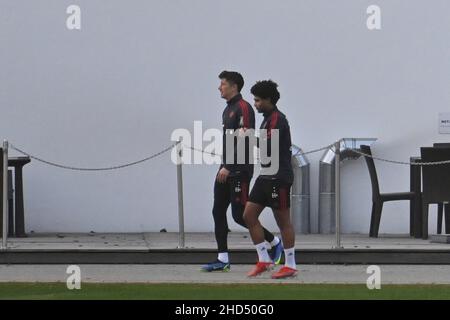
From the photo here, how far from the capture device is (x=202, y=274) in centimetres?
1366

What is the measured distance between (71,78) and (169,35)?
1362 millimetres

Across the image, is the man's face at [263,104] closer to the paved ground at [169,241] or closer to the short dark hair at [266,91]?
the short dark hair at [266,91]

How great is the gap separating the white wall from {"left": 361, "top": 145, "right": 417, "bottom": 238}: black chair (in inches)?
29.6

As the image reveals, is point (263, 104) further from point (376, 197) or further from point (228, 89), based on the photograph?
point (376, 197)

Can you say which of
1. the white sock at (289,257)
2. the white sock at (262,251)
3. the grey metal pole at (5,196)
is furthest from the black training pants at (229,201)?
the grey metal pole at (5,196)

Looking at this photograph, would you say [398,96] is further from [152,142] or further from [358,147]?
[152,142]

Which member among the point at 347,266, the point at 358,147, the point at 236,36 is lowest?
the point at 347,266

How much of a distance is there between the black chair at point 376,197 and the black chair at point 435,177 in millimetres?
554

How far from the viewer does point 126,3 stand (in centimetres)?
1733

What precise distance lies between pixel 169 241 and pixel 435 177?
321 centimetres

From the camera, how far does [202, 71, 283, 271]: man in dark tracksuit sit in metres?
13.5
